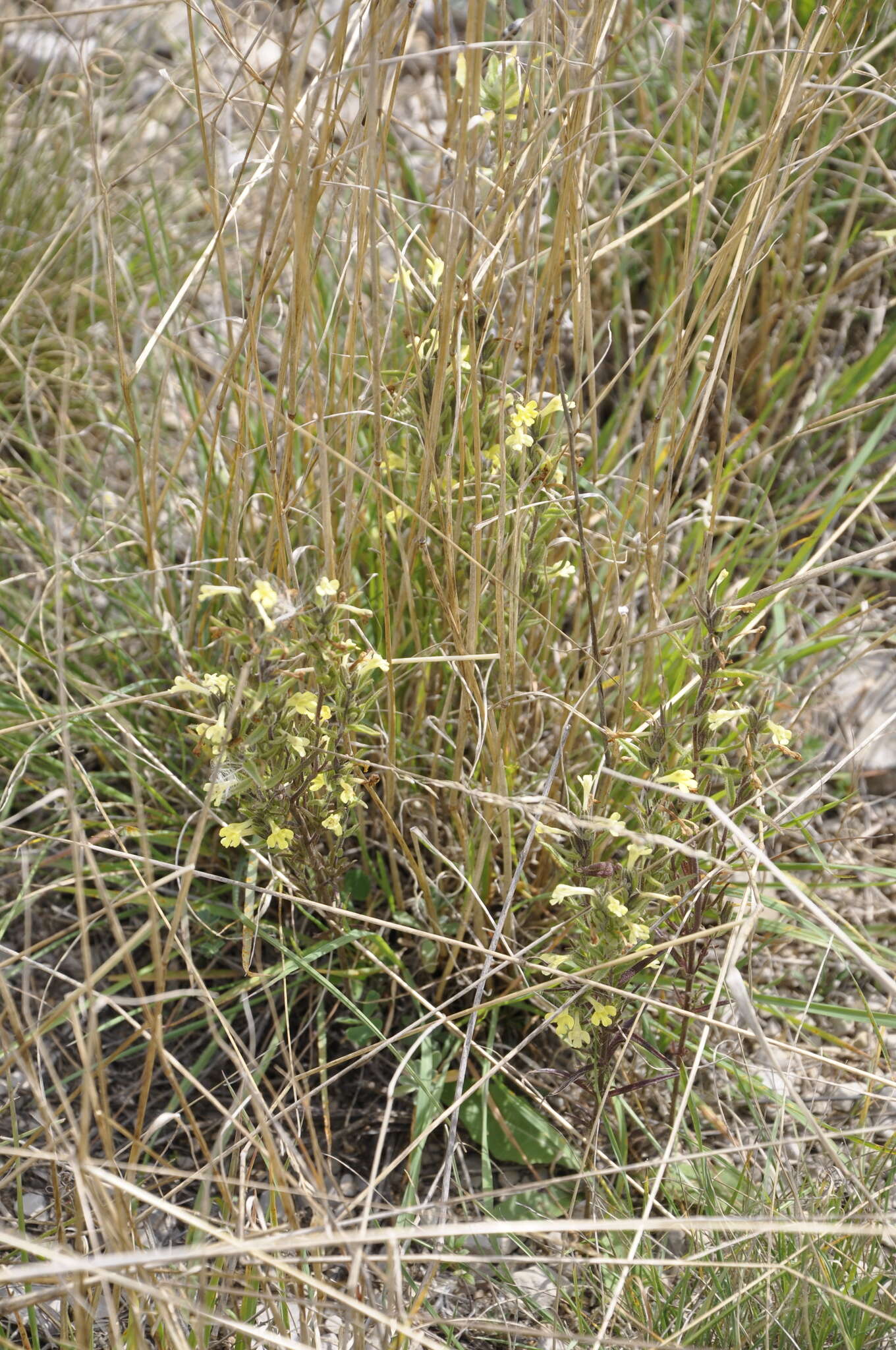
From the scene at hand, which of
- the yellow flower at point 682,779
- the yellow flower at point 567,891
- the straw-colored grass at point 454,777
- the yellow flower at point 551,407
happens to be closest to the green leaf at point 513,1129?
the straw-colored grass at point 454,777

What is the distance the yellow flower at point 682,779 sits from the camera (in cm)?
120

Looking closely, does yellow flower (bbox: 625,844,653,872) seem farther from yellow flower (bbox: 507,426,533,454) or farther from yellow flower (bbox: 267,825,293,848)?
yellow flower (bbox: 507,426,533,454)

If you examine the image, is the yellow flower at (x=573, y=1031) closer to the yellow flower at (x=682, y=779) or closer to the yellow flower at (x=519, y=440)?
the yellow flower at (x=682, y=779)

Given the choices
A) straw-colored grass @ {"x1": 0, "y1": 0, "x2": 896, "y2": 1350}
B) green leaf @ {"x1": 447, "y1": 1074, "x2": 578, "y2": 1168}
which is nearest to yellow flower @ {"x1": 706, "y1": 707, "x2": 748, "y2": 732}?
straw-colored grass @ {"x1": 0, "y1": 0, "x2": 896, "y2": 1350}

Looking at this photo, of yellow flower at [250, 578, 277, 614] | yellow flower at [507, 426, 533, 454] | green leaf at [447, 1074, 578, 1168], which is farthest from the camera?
green leaf at [447, 1074, 578, 1168]

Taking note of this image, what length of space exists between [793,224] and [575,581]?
976mm

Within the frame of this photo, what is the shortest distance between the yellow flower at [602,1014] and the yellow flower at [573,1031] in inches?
0.9

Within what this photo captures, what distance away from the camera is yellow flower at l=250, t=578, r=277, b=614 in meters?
1.07

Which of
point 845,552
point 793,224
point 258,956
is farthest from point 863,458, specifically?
point 258,956

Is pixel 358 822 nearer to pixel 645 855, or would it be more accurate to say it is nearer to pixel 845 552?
pixel 645 855

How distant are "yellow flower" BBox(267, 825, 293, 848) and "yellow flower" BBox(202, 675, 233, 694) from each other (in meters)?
0.17

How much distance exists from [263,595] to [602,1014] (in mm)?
599

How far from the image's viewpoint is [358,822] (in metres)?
1.43

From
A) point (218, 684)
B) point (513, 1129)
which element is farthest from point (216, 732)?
point (513, 1129)
